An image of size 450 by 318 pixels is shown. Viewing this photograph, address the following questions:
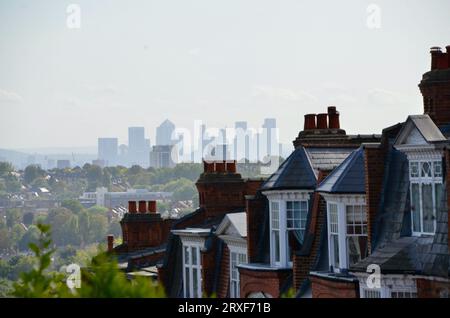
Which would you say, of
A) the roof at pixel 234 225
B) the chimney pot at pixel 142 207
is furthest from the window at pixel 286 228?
the chimney pot at pixel 142 207

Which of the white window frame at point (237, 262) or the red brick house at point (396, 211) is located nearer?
the red brick house at point (396, 211)

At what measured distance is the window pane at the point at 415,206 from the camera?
96.9 ft

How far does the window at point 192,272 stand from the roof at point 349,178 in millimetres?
9171

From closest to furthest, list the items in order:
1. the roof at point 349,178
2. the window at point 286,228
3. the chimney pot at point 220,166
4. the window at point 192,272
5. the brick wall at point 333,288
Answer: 1. the brick wall at point 333,288
2. the roof at point 349,178
3. the window at point 286,228
4. the window at point 192,272
5. the chimney pot at point 220,166

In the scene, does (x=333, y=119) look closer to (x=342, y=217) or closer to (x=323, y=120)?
(x=323, y=120)

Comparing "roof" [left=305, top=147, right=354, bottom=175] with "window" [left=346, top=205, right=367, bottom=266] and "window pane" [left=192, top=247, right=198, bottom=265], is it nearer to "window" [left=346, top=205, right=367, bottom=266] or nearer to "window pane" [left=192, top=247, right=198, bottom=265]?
"window" [left=346, top=205, right=367, bottom=266]

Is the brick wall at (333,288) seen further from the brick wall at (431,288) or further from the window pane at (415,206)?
the brick wall at (431,288)

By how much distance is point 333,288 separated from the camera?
3144cm

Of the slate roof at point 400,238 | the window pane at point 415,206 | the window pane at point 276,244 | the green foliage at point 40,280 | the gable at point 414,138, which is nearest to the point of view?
the green foliage at point 40,280

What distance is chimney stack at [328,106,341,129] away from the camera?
4162 cm

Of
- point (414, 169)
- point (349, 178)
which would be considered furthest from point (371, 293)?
point (349, 178)
